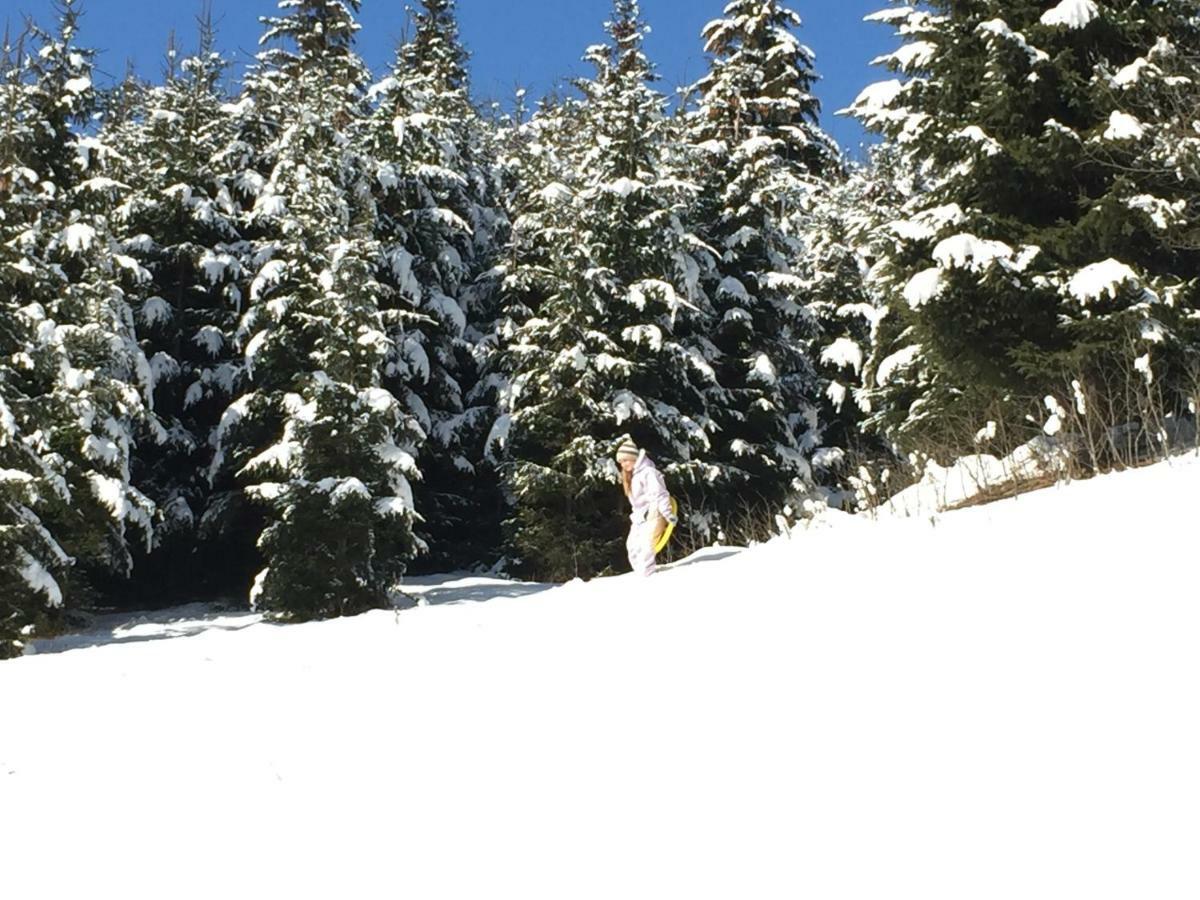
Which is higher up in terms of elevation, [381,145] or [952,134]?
[381,145]

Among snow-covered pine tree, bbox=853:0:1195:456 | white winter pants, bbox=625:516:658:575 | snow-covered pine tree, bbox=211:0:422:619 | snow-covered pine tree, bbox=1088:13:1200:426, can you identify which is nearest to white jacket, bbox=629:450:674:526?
white winter pants, bbox=625:516:658:575

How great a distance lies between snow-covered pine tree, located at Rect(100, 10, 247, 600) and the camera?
68.9 feet

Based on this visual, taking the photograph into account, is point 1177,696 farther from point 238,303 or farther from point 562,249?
point 238,303

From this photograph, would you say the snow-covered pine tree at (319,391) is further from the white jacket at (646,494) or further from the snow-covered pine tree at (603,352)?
the white jacket at (646,494)

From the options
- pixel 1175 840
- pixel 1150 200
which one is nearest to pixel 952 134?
pixel 1150 200

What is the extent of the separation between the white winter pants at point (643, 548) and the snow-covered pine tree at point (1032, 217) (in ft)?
12.4

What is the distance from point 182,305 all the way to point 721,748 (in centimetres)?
2027

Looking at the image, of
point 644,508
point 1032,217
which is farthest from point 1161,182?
point 644,508

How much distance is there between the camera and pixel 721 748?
4.58 metres

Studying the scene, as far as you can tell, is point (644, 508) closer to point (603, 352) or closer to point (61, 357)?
point (603, 352)

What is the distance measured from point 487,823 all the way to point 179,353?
19.9 meters

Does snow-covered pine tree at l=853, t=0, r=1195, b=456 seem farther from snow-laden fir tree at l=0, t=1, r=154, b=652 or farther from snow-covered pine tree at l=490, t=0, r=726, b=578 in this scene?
snow-laden fir tree at l=0, t=1, r=154, b=652

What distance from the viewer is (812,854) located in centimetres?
368

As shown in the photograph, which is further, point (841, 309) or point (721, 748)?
point (841, 309)
